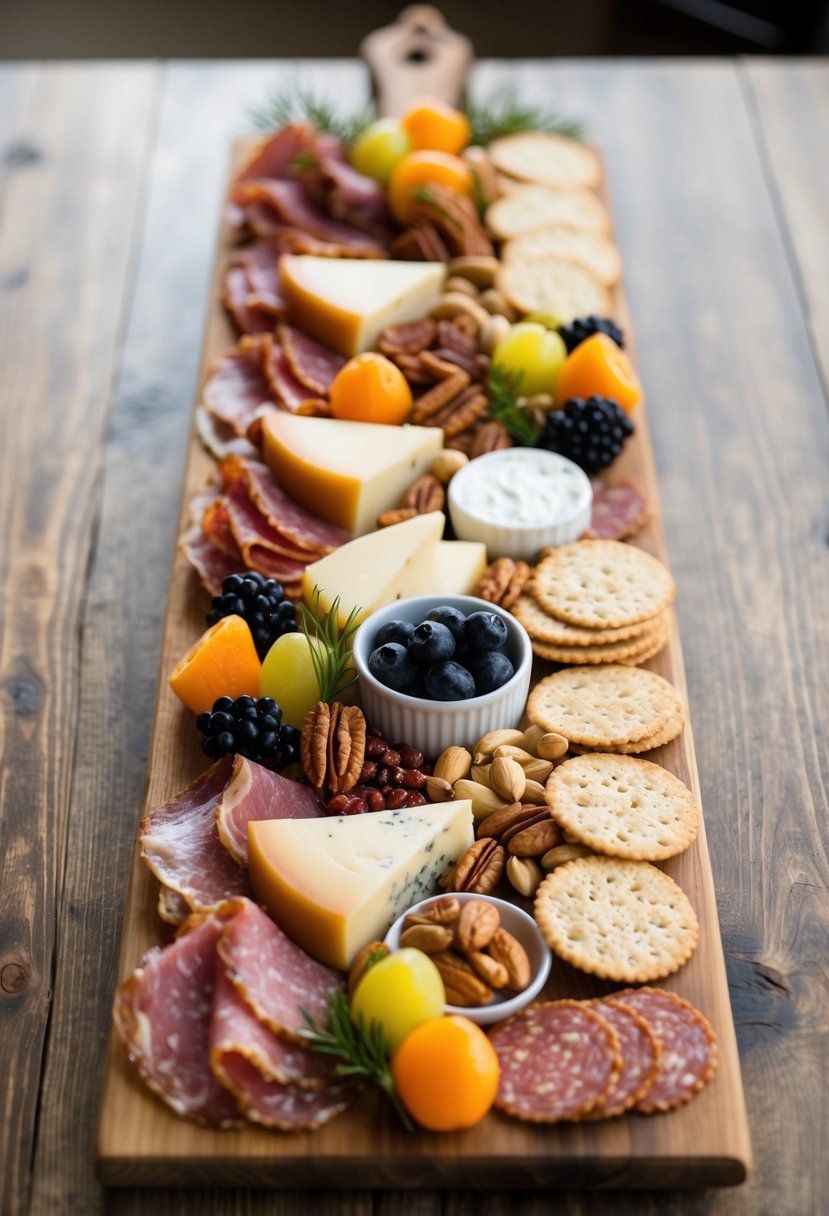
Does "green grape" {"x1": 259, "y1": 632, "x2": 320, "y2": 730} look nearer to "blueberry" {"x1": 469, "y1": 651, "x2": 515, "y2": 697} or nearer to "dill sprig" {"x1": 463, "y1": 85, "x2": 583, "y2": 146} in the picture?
"blueberry" {"x1": 469, "y1": 651, "x2": 515, "y2": 697}

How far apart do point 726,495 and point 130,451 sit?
3.98 ft

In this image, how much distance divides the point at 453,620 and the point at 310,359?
0.88 meters

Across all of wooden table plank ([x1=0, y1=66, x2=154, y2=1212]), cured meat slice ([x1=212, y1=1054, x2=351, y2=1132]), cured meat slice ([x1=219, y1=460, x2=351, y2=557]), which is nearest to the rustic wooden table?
wooden table plank ([x1=0, y1=66, x2=154, y2=1212])

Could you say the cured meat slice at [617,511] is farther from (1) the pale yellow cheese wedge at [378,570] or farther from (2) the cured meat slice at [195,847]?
(2) the cured meat slice at [195,847]

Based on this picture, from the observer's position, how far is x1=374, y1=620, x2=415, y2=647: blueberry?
1.82m


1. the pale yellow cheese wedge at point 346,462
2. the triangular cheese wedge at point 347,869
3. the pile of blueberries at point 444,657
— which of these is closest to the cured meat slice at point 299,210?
the pale yellow cheese wedge at point 346,462

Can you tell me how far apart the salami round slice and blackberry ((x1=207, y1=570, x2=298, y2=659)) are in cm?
69

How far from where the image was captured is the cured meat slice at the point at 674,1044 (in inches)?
Result: 57.2

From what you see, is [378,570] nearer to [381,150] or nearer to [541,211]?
[541,211]

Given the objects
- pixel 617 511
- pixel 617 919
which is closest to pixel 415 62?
pixel 617 511

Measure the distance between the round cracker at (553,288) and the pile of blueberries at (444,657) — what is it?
0.98m

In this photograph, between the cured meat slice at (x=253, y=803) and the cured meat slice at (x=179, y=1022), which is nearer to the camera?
the cured meat slice at (x=179, y=1022)

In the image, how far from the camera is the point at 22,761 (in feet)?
6.86

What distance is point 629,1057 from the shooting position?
4.84 ft
